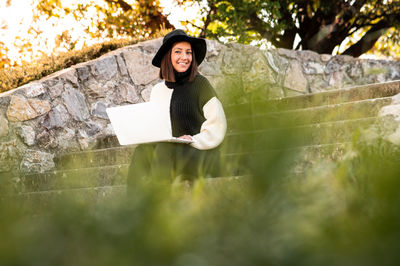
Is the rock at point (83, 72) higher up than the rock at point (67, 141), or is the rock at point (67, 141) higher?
the rock at point (83, 72)

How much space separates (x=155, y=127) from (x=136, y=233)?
7.20ft

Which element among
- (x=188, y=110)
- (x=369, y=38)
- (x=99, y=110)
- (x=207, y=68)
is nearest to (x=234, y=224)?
(x=188, y=110)

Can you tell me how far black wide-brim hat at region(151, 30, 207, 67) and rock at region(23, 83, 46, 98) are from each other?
1.99m

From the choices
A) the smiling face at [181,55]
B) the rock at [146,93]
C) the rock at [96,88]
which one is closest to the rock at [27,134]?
the rock at [96,88]

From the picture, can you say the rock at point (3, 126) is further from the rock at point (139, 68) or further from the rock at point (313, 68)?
the rock at point (313, 68)

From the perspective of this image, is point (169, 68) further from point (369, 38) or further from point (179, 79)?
point (369, 38)

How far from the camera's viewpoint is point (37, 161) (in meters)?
5.12

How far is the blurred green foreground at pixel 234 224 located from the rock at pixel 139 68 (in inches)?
246

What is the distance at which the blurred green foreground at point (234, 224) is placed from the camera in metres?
0.36

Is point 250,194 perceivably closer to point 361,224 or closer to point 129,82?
point 361,224

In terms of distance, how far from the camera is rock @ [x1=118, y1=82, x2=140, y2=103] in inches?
254

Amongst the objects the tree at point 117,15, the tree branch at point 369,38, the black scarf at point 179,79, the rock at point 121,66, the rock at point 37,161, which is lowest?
the rock at point 37,161

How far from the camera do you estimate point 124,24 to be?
1126cm

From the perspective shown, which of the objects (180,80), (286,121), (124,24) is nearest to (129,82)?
(180,80)
